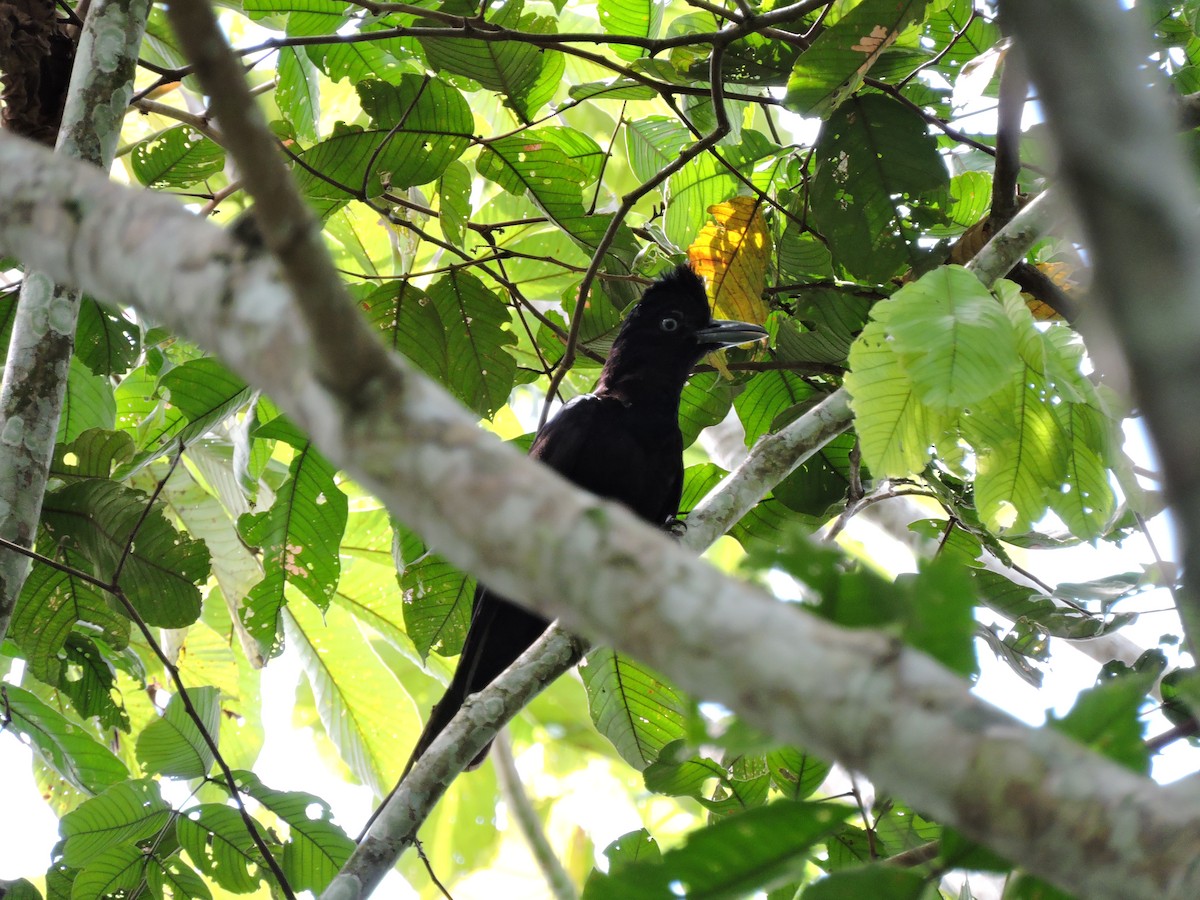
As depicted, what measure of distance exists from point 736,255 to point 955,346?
5.13 feet

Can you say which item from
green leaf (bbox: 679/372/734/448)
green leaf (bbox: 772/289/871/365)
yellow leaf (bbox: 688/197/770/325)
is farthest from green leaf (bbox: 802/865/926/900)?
green leaf (bbox: 679/372/734/448)

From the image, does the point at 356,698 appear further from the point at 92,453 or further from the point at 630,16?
the point at 630,16

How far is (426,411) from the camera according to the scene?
3.14 feet

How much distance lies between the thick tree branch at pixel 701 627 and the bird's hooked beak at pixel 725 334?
260 centimetres

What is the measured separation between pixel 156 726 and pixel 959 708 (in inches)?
92.0

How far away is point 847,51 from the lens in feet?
8.13

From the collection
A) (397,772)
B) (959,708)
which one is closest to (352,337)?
(959,708)

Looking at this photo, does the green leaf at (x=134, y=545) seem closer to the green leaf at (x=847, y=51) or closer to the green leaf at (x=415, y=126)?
the green leaf at (x=415, y=126)

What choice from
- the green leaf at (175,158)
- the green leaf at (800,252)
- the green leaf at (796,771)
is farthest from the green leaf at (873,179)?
the green leaf at (175,158)

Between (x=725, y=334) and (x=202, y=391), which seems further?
(x=725, y=334)

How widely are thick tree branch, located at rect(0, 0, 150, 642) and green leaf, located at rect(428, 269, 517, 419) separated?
95cm

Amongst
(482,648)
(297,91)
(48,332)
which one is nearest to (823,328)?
(482,648)

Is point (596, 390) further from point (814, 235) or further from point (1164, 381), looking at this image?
point (1164, 381)

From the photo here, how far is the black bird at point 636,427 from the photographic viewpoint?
3.73 meters
